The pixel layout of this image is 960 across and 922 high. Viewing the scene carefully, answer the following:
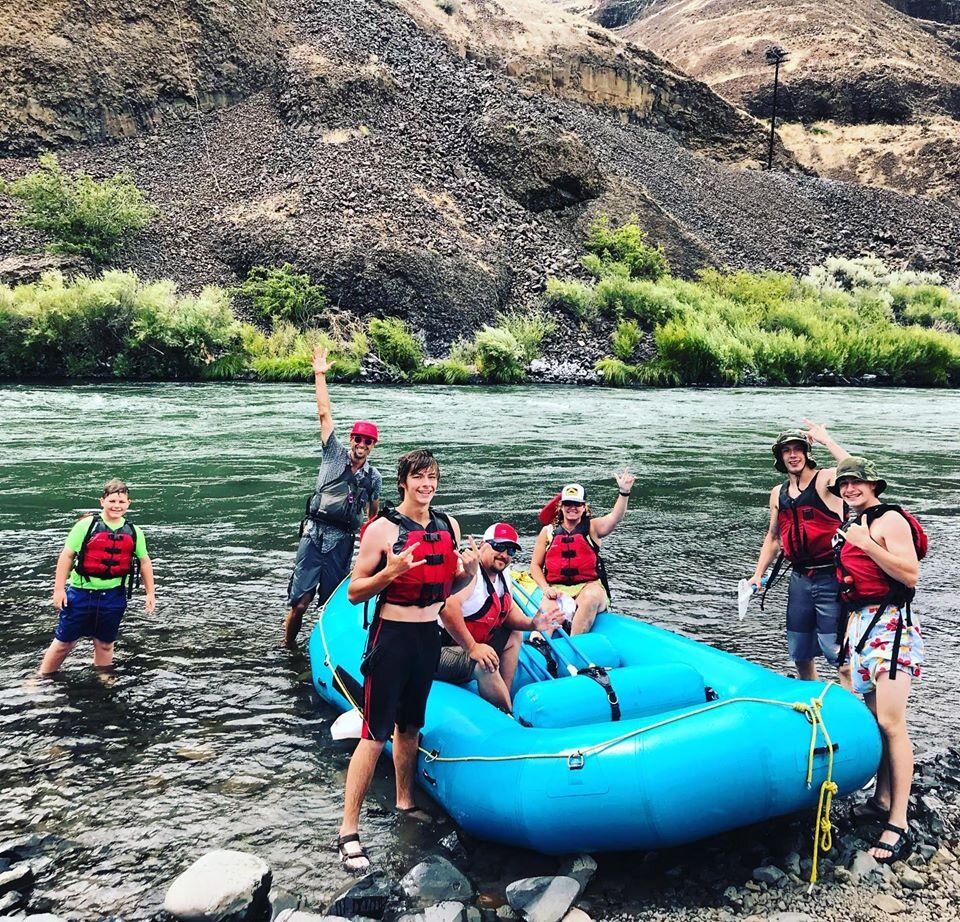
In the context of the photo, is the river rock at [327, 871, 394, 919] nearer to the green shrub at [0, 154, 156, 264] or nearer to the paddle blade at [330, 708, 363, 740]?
the paddle blade at [330, 708, 363, 740]

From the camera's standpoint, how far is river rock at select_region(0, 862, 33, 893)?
376 cm

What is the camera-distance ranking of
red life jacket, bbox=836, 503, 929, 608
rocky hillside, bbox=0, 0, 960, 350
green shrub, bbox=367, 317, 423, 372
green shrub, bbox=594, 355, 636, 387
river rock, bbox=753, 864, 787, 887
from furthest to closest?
rocky hillside, bbox=0, 0, 960, 350 < green shrub, bbox=594, 355, 636, 387 < green shrub, bbox=367, 317, 423, 372 < red life jacket, bbox=836, 503, 929, 608 < river rock, bbox=753, 864, 787, 887

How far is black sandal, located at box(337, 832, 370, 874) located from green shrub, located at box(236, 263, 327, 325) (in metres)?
25.7

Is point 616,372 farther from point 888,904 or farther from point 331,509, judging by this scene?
point 888,904

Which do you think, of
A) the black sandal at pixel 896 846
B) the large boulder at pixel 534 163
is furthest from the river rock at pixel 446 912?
the large boulder at pixel 534 163

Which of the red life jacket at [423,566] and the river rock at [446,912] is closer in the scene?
the river rock at [446,912]

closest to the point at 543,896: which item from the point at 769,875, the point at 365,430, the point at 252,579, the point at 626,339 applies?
the point at 769,875

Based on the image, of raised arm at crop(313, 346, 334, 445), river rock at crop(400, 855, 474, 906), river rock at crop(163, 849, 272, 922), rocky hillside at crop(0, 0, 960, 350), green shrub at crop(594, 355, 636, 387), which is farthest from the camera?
rocky hillside at crop(0, 0, 960, 350)

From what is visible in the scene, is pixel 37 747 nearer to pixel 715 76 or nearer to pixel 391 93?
pixel 391 93

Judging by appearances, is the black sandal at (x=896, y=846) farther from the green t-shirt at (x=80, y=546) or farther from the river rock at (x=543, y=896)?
the green t-shirt at (x=80, y=546)

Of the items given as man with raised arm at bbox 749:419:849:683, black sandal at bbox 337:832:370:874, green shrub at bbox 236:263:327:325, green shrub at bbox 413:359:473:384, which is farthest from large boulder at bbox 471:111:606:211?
black sandal at bbox 337:832:370:874

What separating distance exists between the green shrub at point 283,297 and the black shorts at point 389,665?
25.4 meters

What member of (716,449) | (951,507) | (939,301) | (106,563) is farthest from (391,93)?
(106,563)

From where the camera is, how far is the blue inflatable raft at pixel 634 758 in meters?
3.93
